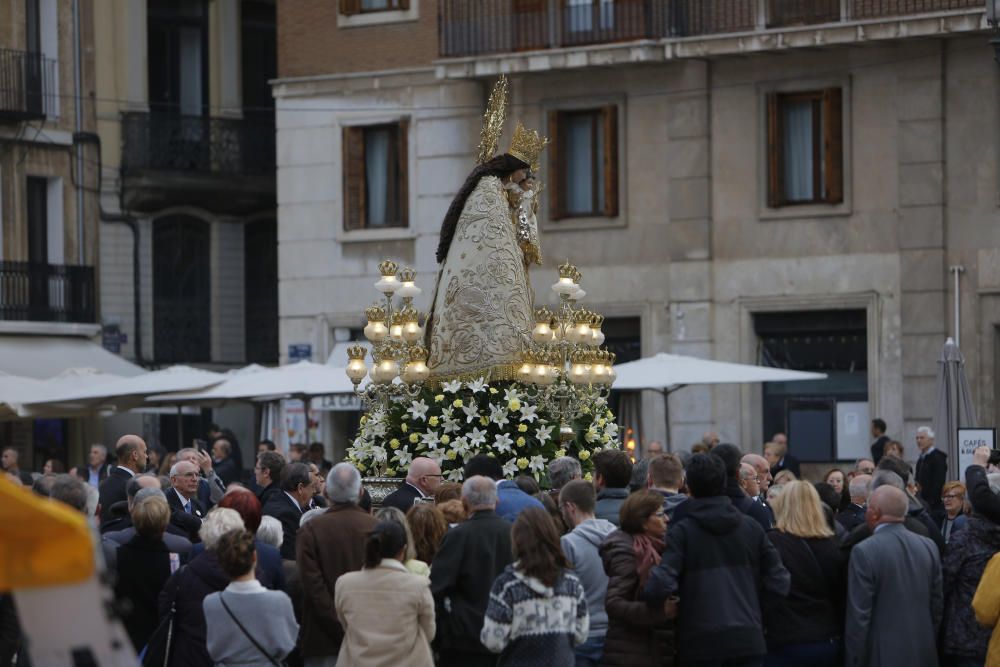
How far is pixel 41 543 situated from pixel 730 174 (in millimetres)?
25245

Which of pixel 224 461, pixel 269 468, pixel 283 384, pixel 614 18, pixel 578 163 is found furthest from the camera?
pixel 578 163

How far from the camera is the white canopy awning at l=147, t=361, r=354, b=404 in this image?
25.2 m

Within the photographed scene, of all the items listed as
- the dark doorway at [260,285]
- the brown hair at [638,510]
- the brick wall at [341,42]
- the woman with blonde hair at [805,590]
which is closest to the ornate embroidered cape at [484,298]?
the woman with blonde hair at [805,590]

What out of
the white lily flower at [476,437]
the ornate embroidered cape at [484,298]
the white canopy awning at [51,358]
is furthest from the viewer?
the white canopy awning at [51,358]

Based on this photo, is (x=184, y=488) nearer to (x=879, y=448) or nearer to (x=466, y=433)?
(x=466, y=433)

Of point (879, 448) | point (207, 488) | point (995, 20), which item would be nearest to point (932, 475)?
point (879, 448)

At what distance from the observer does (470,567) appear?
10445 mm

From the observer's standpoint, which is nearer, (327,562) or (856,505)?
(327,562)

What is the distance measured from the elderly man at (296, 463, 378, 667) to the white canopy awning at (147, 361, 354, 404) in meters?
13.7

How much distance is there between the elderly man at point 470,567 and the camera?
10.4 m

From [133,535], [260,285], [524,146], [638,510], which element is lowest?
[133,535]

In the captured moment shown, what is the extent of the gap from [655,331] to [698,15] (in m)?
4.51

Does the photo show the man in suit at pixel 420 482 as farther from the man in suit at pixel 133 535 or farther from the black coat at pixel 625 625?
the black coat at pixel 625 625

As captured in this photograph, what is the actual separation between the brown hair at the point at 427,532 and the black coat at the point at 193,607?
51.2 inches
